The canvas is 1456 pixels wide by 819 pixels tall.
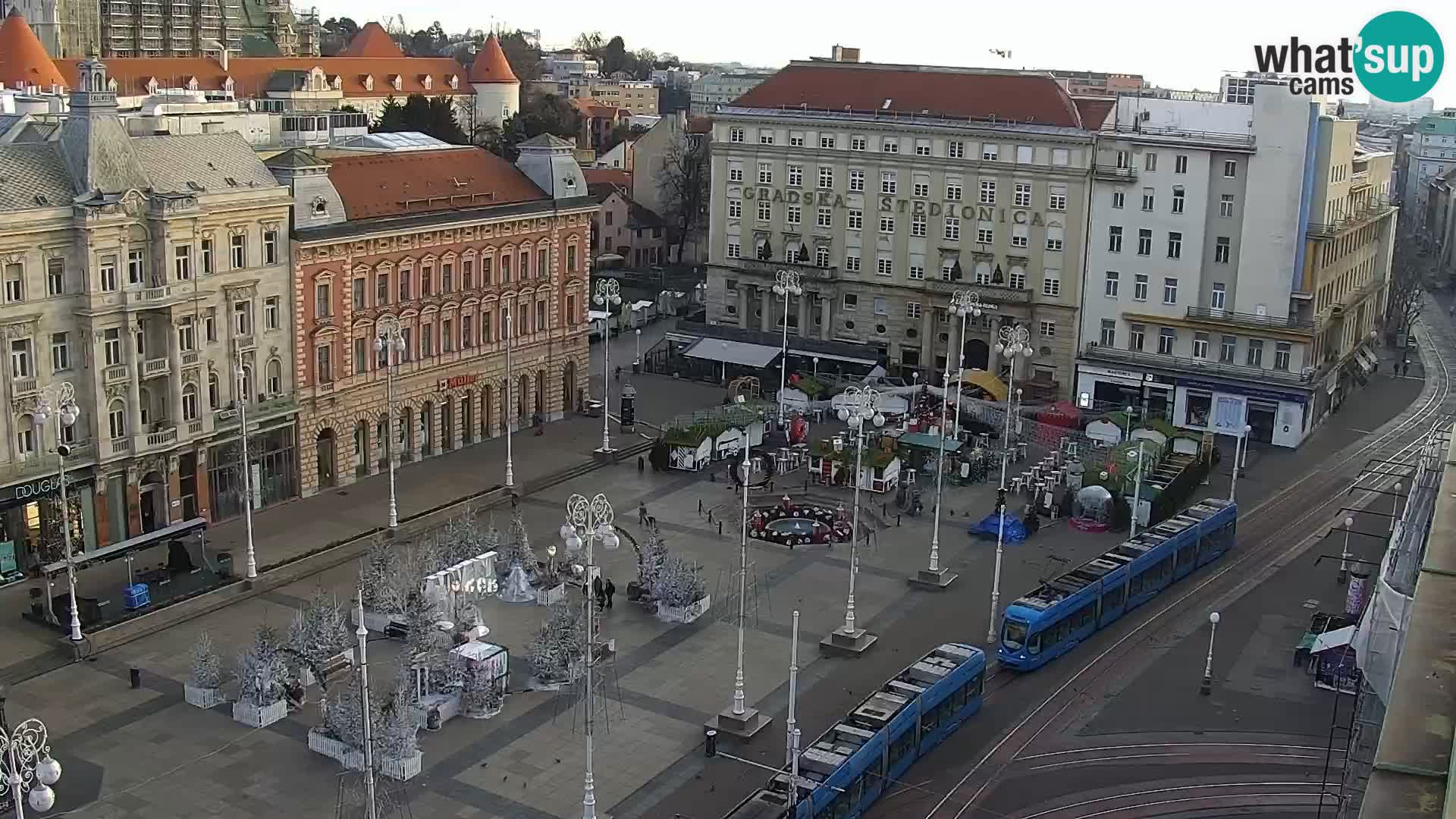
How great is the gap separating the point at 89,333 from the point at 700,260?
87236 mm

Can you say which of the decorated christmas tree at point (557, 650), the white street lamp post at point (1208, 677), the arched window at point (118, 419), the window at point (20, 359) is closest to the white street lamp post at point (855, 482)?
the decorated christmas tree at point (557, 650)

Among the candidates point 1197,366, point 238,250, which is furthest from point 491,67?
point 238,250

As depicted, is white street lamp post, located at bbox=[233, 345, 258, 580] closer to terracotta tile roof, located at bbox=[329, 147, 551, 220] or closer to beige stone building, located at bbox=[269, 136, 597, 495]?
beige stone building, located at bbox=[269, 136, 597, 495]

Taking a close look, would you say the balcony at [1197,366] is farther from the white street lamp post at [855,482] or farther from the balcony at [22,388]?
the balcony at [22,388]

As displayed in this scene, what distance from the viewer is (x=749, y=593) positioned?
Result: 57438 mm

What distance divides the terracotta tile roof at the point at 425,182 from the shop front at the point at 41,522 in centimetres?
1823

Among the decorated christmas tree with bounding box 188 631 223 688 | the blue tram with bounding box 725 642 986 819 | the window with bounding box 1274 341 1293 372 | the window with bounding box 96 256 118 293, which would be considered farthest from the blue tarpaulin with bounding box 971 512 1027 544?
the window with bounding box 96 256 118 293

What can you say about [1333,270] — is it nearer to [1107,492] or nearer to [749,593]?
[1107,492]

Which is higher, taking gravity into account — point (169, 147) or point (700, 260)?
point (169, 147)

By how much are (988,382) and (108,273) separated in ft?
162

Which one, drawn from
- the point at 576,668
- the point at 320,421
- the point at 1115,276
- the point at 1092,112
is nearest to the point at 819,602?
the point at 576,668

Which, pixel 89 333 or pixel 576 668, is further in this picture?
pixel 89 333

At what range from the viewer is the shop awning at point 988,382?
86.2 meters

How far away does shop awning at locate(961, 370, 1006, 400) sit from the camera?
86.2 m
